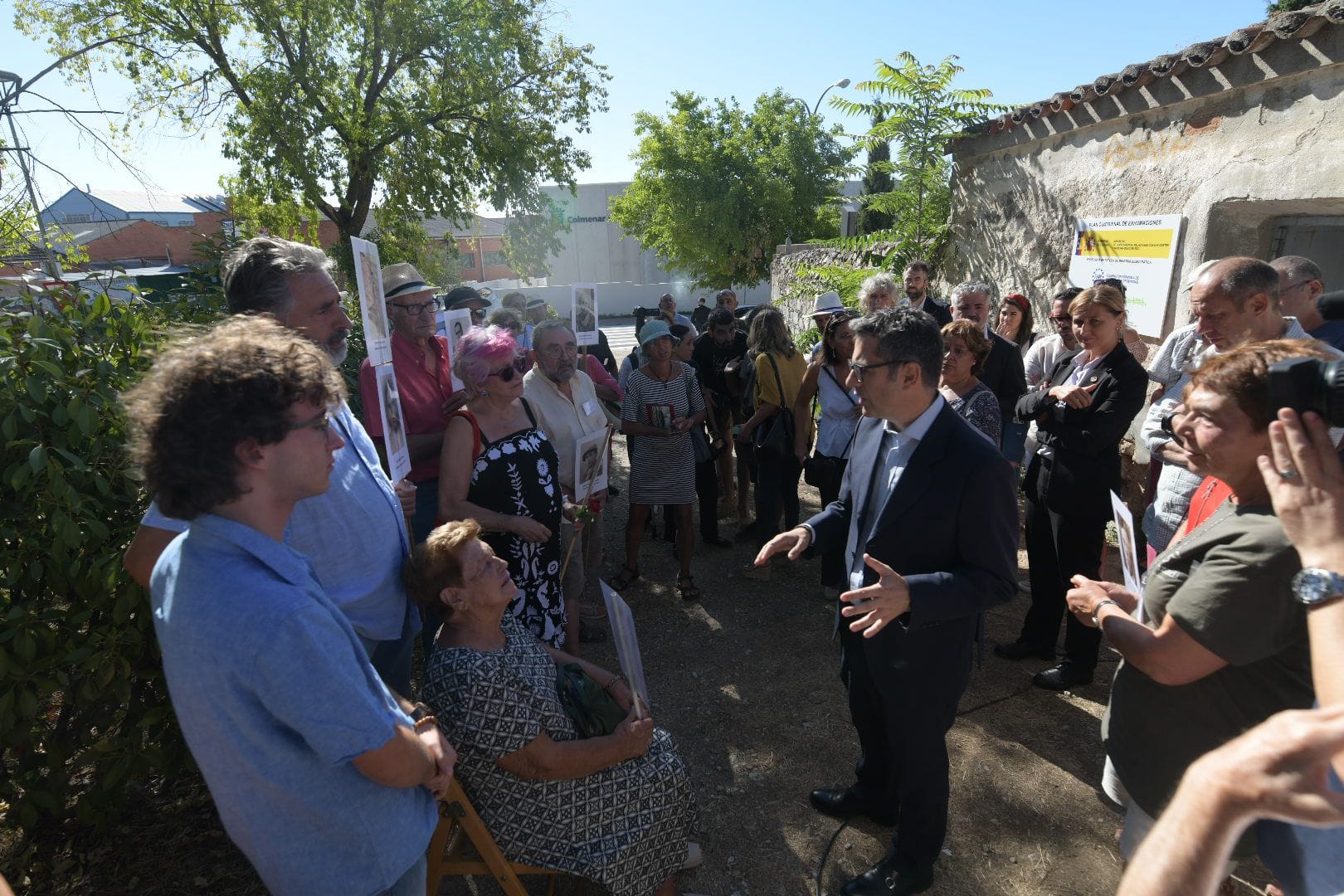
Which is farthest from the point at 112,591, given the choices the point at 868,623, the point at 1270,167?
the point at 1270,167

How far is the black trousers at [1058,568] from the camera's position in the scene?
368 cm

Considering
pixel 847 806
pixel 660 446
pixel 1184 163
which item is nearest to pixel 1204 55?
pixel 1184 163

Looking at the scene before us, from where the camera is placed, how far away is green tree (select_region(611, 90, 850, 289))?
21.5 m

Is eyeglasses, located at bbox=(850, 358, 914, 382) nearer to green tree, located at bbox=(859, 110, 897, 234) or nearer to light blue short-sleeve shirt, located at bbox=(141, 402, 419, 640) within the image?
light blue short-sleeve shirt, located at bbox=(141, 402, 419, 640)

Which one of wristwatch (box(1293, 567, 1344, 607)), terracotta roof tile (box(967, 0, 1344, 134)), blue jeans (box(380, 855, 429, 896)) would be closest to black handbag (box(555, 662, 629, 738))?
blue jeans (box(380, 855, 429, 896))

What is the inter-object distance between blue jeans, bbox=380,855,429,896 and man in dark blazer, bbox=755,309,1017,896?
4.30ft

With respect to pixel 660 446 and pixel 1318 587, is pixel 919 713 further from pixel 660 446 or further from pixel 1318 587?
pixel 660 446

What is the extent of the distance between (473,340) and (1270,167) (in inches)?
215

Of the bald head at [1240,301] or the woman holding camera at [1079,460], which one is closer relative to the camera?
the bald head at [1240,301]

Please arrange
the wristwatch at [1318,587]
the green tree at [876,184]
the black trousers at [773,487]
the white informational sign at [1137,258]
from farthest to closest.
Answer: the green tree at [876,184], the white informational sign at [1137,258], the black trousers at [773,487], the wristwatch at [1318,587]

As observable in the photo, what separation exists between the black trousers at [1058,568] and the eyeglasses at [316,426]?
3.57 m

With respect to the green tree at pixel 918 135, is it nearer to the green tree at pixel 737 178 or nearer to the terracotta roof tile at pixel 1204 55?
the terracotta roof tile at pixel 1204 55

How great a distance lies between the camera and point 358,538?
212 cm

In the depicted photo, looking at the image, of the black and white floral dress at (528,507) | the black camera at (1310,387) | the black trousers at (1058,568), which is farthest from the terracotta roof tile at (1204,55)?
the black and white floral dress at (528,507)
